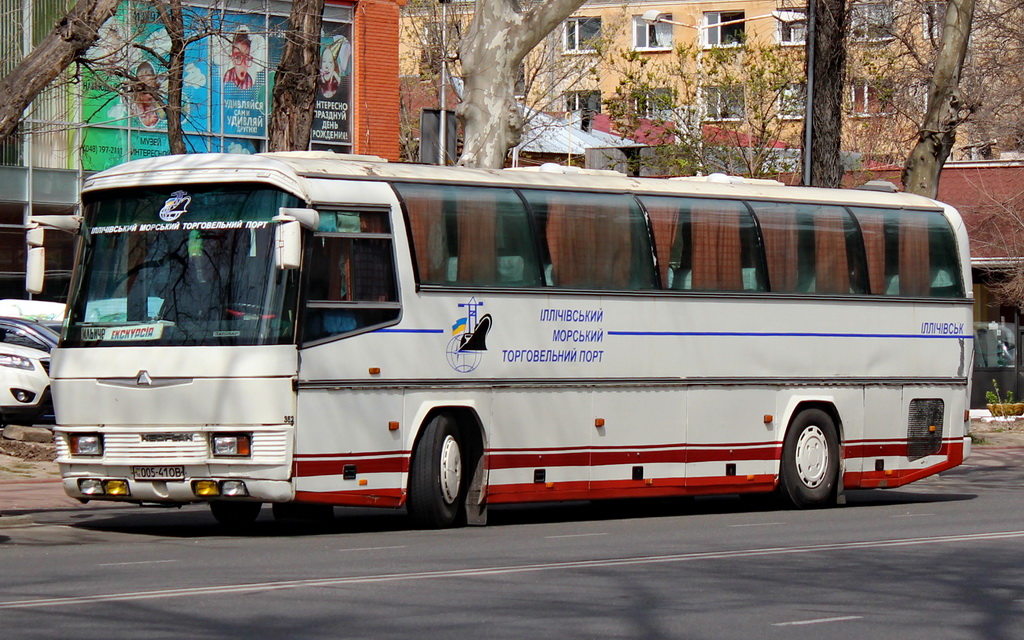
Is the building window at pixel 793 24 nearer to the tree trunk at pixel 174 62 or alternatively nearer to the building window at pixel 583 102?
the building window at pixel 583 102

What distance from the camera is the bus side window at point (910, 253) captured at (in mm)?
18922

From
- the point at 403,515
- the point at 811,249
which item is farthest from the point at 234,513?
the point at 811,249

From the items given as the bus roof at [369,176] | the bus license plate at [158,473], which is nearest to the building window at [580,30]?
the bus roof at [369,176]

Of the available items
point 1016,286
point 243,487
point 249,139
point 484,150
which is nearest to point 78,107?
point 249,139

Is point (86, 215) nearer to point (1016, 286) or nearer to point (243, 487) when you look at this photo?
point (243, 487)

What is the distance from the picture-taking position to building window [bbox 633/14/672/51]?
2896 inches

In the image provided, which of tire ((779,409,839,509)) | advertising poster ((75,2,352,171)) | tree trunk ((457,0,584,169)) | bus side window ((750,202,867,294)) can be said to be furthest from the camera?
advertising poster ((75,2,352,171))

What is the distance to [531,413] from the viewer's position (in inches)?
629

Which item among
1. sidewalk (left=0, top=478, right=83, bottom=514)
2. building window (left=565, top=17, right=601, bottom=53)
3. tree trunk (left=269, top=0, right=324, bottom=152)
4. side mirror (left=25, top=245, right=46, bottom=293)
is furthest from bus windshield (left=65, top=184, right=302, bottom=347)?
building window (left=565, top=17, right=601, bottom=53)

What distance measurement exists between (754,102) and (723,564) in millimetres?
36876

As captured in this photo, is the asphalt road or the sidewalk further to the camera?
the sidewalk

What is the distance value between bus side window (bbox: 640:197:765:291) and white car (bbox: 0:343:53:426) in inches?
394

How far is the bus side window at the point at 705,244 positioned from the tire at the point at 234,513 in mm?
4637

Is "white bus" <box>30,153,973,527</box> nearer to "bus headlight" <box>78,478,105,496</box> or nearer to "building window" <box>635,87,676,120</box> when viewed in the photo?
"bus headlight" <box>78,478,105,496</box>
